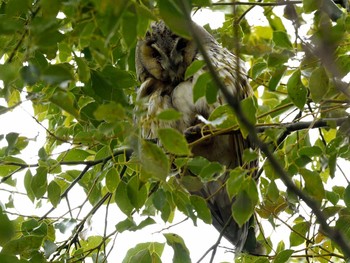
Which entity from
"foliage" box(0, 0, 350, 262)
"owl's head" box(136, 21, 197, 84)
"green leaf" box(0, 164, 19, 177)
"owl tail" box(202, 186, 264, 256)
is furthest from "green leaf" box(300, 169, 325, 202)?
"owl's head" box(136, 21, 197, 84)

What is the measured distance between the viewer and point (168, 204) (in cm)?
176

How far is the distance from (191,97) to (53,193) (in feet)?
2.89

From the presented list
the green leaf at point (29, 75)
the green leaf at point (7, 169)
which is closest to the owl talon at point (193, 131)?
the green leaf at point (7, 169)

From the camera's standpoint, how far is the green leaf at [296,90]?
160cm

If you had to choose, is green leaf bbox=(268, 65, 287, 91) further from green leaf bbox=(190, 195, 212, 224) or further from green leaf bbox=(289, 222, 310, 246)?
green leaf bbox=(289, 222, 310, 246)

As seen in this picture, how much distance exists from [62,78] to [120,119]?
13cm

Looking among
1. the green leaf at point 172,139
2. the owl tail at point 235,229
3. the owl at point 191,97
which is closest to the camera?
the green leaf at point 172,139

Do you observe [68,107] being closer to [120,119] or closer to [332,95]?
[120,119]

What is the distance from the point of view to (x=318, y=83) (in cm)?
153

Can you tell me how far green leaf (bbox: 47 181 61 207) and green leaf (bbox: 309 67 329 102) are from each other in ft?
2.60

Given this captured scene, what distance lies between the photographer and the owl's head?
110 inches

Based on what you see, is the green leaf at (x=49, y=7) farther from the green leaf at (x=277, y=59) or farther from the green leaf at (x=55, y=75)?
the green leaf at (x=277, y=59)

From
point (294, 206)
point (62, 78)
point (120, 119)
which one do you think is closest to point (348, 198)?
point (294, 206)

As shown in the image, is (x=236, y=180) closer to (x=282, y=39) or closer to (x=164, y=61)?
(x=282, y=39)
